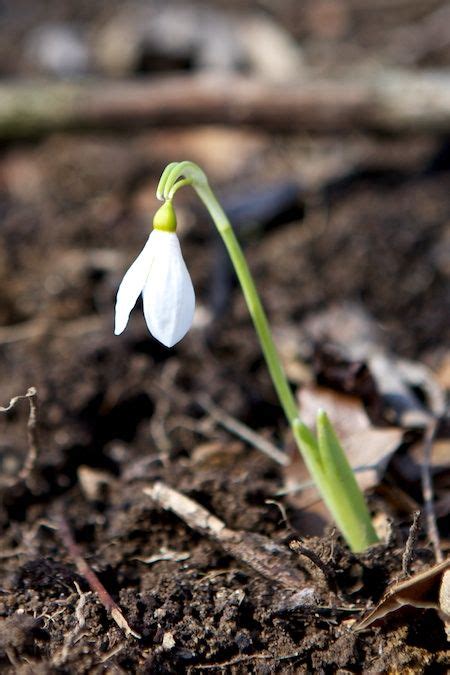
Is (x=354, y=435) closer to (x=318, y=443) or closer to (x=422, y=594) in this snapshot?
(x=318, y=443)

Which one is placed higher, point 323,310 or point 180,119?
point 180,119

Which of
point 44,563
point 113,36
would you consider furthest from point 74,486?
point 113,36

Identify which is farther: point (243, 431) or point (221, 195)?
point (221, 195)

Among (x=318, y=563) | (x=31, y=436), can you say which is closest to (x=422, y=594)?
(x=318, y=563)

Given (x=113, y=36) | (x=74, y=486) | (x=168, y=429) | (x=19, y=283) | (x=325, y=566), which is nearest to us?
(x=325, y=566)

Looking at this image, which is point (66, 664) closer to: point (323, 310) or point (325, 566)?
point (325, 566)

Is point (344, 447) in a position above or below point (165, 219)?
below

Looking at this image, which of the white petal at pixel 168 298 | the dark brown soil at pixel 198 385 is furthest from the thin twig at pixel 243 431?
the white petal at pixel 168 298
